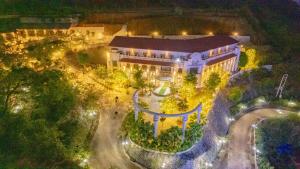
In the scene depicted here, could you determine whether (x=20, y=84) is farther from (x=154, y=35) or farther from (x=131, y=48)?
(x=154, y=35)

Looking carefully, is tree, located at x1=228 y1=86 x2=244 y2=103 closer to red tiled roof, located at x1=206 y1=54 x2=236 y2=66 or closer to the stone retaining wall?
red tiled roof, located at x1=206 y1=54 x2=236 y2=66

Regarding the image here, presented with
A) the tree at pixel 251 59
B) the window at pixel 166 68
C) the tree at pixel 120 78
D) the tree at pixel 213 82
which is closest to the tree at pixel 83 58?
the tree at pixel 120 78

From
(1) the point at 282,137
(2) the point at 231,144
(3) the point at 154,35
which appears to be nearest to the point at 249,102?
(1) the point at 282,137

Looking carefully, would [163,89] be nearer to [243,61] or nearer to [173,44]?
[173,44]

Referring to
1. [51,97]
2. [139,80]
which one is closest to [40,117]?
[51,97]

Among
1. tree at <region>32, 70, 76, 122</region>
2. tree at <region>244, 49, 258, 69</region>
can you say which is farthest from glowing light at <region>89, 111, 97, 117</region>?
tree at <region>244, 49, 258, 69</region>

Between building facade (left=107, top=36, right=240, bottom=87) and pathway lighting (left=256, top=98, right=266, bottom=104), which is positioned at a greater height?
building facade (left=107, top=36, right=240, bottom=87)

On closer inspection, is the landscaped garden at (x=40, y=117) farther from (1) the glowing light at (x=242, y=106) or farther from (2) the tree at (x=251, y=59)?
(2) the tree at (x=251, y=59)

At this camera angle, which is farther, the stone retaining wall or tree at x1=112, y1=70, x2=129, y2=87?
tree at x1=112, y1=70, x2=129, y2=87
